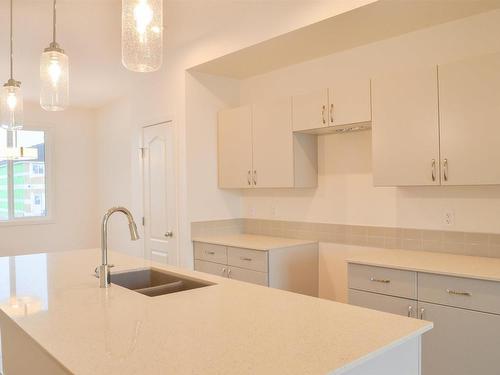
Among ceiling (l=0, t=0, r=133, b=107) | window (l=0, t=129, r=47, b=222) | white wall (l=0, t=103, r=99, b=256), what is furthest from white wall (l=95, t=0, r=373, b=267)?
window (l=0, t=129, r=47, b=222)

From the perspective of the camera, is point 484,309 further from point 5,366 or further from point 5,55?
point 5,55

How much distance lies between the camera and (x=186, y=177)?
4000 millimetres

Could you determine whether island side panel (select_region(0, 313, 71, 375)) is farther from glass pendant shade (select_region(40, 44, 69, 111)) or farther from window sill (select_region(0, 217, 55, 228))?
window sill (select_region(0, 217, 55, 228))

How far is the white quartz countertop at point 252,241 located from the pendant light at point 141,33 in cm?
199

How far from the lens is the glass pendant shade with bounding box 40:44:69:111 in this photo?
1.97 meters

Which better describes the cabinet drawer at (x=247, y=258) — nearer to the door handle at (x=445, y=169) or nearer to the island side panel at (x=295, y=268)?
the island side panel at (x=295, y=268)

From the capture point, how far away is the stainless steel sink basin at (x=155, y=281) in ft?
6.95

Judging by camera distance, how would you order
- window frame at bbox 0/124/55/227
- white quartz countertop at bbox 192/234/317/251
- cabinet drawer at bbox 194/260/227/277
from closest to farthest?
1. white quartz countertop at bbox 192/234/317/251
2. cabinet drawer at bbox 194/260/227/277
3. window frame at bbox 0/124/55/227

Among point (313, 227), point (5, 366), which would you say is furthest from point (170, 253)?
point (5, 366)

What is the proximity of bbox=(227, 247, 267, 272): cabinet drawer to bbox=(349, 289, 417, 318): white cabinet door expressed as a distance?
809 mm

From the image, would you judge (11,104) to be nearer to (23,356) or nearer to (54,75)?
(54,75)

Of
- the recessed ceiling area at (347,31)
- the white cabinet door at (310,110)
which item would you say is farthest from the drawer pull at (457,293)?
the recessed ceiling area at (347,31)

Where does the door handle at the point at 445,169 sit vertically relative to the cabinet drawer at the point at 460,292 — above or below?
above

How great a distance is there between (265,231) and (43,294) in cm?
259
